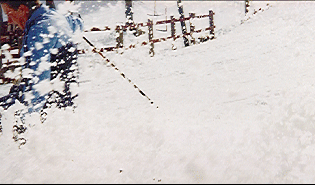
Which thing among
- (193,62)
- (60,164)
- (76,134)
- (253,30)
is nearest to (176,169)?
(60,164)

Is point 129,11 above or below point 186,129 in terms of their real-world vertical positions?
above

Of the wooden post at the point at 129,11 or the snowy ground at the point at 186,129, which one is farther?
the wooden post at the point at 129,11

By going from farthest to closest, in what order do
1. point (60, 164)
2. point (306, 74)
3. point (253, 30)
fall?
point (253, 30)
point (306, 74)
point (60, 164)

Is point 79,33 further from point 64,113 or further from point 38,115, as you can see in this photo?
point 38,115

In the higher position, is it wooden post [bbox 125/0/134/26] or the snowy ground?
wooden post [bbox 125/0/134/26]

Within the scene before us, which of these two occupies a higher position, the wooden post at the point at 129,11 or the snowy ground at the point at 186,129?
the wooden post at the point at 129,11

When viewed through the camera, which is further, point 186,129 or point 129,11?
point 129,11

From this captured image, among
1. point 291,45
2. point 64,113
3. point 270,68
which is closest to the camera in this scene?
point 64,113

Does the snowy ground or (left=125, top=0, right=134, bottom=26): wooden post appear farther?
(left=125, top=0, right=134, bottom=26): wooden post
